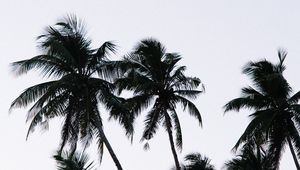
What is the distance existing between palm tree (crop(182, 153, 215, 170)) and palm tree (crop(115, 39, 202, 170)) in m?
4.02

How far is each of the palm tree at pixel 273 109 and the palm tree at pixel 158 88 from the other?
3.02 m

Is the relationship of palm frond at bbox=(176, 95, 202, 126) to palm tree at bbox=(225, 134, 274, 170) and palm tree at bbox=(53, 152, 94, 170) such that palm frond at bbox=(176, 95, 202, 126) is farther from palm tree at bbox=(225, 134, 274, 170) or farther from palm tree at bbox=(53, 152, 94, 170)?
palm tree at bbox=(53, 152, 94, 170)

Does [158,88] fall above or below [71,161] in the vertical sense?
above

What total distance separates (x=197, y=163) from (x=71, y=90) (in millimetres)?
10824

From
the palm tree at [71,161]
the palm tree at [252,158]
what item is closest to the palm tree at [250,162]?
the palm tree at [252,158]

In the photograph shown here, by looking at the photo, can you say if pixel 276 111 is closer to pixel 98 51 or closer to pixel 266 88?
pixel 266 88

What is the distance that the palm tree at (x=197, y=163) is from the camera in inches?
1254

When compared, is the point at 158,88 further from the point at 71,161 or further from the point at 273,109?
the point at 71,161

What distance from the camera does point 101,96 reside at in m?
25.8

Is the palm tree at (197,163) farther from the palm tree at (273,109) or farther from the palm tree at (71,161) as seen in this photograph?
the palm tree at (71,161)

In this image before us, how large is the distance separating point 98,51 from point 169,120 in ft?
17.8

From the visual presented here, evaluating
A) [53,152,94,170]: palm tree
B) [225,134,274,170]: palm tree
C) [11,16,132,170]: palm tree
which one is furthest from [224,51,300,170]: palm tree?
[53,152,94,170]: palm tree

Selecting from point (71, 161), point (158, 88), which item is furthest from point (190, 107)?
point (71, 161)

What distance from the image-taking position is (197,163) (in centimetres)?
3206
